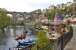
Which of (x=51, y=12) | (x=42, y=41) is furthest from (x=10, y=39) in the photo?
(x=51, y=12)

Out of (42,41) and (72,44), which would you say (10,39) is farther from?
(72,44)

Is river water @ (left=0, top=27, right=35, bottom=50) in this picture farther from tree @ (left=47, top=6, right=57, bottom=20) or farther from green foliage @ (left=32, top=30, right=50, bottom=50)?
tree @ (left=47, top=6, right=57, bottom=20)

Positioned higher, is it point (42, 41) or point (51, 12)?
point (51, 12)

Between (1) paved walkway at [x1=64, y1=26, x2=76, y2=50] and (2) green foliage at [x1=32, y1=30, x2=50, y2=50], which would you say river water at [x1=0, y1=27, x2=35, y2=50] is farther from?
(1) paved walkway at [x1=64, y1=26, x2=76, y2=50]

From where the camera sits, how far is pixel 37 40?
1371 mm

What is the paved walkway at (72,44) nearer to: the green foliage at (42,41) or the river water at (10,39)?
the green foliage at (42,41)

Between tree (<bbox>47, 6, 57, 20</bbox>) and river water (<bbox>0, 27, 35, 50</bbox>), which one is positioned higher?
tree (<bbox>47, 6, 57, 20</bbox>)

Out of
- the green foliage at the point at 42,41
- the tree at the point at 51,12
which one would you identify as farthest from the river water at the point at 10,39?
the tree at the point at 51,12

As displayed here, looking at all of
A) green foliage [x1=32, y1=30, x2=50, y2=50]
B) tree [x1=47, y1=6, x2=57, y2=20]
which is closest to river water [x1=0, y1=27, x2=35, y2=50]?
green foliage [x1=32, y1=30, x2=50, y2=50]

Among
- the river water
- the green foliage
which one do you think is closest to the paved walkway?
the green foliage

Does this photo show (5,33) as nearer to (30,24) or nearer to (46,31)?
(30,24)

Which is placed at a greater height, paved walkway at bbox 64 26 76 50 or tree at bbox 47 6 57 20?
tree at bbox 47 6 57 20

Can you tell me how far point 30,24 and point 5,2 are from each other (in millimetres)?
246

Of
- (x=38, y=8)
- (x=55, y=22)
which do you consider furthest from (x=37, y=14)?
(x=55, y=22)
